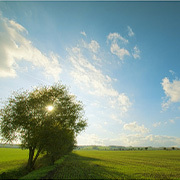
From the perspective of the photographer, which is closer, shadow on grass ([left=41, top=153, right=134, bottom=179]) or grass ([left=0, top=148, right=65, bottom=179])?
shadow on grass ([left=41, top=153, right=134, bottom=179])

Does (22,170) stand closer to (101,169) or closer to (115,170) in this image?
(101,169)

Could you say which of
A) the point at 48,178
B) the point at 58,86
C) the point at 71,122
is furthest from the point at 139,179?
the point at 58,86

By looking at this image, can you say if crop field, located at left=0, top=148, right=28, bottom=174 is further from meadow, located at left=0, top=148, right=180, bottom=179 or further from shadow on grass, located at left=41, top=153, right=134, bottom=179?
shadow on grass, located at left=41, top=153, right=134, bottom=179

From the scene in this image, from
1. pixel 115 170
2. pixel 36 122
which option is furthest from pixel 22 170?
pixel 115 170

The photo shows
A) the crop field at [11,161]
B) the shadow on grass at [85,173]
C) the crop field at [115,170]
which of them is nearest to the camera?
the shadow on grass at [85,173]

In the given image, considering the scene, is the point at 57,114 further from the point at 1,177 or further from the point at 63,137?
the point at 1,177

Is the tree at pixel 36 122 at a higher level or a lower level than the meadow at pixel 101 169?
higher

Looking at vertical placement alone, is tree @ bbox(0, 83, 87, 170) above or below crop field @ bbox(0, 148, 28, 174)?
above

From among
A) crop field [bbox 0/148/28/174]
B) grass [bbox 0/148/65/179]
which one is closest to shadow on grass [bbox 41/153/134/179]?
grass [bbox 0/148/65/179]

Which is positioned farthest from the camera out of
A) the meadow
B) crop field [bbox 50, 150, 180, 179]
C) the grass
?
crop field [bbox 50, 150, 180, 179]

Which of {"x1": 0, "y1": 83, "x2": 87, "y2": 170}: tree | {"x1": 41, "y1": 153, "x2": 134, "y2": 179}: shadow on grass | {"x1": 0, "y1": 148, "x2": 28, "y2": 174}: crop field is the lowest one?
{"x1": 0, "y1": 148, "x2": 28, "y2": 174}: crop field

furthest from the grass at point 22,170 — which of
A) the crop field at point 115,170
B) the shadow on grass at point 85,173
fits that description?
the crop field at point 115,170

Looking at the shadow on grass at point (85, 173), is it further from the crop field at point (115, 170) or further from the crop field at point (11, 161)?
the crop field at point (11, 161)

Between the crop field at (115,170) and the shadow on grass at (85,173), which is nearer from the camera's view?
the shadow on grass at (85,173)
